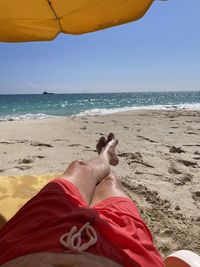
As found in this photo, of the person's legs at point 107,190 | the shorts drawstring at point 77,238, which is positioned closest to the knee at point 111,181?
the person's legs at point 107,190

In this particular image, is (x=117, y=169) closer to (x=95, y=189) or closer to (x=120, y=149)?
(x=120, y=149)

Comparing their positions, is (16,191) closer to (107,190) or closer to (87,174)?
(87,174)

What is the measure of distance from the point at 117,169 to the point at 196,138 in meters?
2.44

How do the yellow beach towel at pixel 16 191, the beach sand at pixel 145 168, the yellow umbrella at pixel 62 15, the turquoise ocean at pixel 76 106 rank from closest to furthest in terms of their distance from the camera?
the yellow umbrella at pixel 62 15 → the yellow beach towel at pixel 16 191 → the beach sand at pixel 145 168 → the turquoise ocean at pixel 76 106

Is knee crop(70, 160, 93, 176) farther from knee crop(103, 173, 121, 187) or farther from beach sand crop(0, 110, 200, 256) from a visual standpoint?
beach sand crop(0, 110, 200, 256)

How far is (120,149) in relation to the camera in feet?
14.9

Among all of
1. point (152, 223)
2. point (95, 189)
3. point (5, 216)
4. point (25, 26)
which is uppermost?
point (25, 26)

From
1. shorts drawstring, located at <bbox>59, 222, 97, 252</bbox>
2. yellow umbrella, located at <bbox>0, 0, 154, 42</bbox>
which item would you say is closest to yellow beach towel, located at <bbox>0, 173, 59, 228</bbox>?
shorts drawstring, located at <bbox>59, 222, 97, 252</bbox>

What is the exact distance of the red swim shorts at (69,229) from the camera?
122cm

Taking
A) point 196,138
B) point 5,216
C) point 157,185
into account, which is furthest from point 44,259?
point 196,138

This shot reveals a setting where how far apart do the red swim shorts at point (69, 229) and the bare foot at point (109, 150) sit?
44.1 inches

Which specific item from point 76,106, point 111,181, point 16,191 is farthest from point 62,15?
point 76,106

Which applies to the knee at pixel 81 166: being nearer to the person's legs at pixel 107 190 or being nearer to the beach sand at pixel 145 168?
the person's legs at pixel 107 190

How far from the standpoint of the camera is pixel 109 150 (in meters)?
2.95
